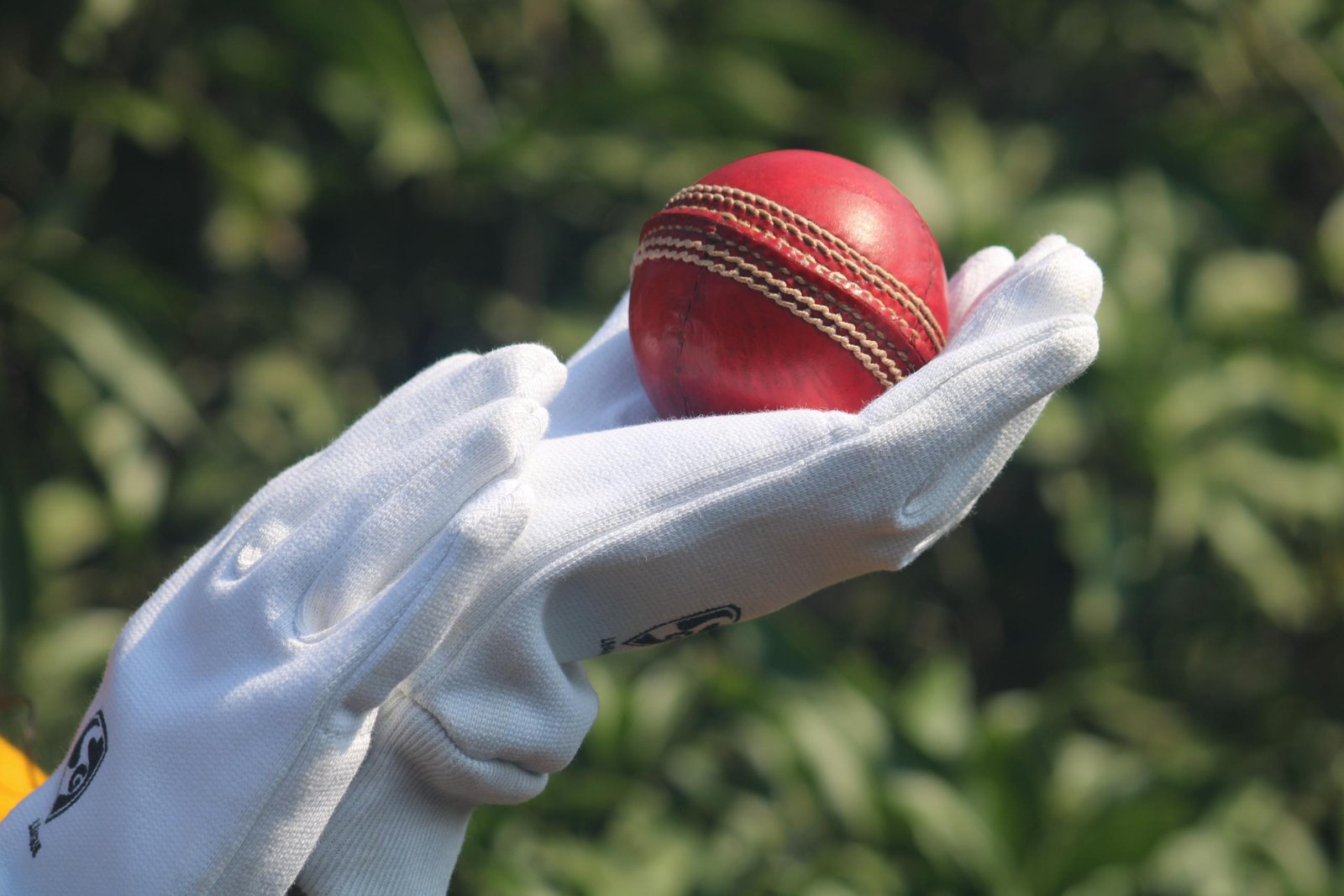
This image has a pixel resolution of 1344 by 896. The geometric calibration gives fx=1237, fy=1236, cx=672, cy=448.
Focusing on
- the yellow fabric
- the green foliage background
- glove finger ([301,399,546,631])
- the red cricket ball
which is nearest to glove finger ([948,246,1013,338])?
the red cricket ball

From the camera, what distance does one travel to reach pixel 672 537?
0.71m

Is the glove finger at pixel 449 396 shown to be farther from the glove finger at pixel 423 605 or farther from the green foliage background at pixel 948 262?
the green foliage background at pixel 948 262

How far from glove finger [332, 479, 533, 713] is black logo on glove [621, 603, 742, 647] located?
5.5 inches

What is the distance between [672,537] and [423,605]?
0.49 ft

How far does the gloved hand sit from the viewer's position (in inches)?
27.4

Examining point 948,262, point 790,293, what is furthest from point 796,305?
point 948,262

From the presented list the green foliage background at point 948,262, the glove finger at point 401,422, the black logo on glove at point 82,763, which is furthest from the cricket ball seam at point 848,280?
the green foliage background at point 948,262

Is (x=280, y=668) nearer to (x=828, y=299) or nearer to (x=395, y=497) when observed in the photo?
(x=395, y=497)

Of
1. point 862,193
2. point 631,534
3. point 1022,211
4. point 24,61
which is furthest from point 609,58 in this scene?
point 631,534

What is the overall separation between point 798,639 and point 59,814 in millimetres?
1175

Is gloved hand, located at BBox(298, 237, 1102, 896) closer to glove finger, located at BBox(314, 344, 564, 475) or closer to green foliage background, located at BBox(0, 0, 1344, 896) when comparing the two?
glove finger, located at BBox(314, 344, 564, 475)

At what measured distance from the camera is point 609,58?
1985 mm

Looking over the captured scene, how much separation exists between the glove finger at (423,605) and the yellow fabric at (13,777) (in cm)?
33

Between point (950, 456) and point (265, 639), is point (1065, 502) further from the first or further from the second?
point (265, 639)
